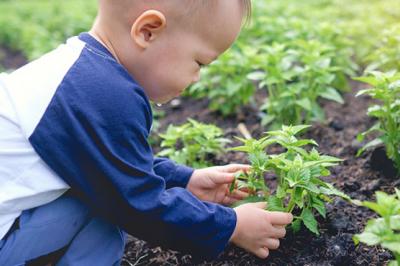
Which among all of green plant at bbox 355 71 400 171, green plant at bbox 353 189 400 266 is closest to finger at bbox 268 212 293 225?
green plant at bbox 353 189 400 266

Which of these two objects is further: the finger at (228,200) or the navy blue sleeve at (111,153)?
the finger at (228,200)

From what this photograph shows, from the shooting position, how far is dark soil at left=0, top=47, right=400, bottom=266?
2.24m

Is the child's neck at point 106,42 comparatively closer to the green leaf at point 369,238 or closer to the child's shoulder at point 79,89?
the child's shoulder at point 79,89

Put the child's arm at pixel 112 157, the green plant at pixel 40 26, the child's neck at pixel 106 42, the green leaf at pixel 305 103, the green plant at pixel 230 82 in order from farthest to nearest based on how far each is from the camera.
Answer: the green plant at pixel 40 26
the green plant at pixel 230 82
the green leaf at pixel 305 103
the child's neck at pixel 106 42
the child's arm at pixel 112 157

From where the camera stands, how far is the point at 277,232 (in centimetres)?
220

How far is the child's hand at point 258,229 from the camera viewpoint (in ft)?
7.11

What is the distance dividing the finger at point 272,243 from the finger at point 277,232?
0.02 meters

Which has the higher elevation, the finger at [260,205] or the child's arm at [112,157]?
the child's arm at [112,157]

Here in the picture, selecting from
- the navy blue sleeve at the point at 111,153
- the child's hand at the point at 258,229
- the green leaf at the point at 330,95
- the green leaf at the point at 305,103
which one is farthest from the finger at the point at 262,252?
the green leaf at the point at 330,95

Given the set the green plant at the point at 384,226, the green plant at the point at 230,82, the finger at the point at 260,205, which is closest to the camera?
the green plant at the point at 384,226

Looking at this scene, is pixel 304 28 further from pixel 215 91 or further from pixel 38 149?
pixel 38 149

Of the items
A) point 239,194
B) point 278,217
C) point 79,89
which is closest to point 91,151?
point 79,89

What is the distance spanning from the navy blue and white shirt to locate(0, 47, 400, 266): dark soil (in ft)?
1.16

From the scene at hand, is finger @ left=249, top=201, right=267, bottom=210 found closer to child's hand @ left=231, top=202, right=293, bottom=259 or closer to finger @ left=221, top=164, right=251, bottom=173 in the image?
child's hand @ left=231, top=202, right=293, bottom=259
